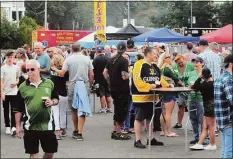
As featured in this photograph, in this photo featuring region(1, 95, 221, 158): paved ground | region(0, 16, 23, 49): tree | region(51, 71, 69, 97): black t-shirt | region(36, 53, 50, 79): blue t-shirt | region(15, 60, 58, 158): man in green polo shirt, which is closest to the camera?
region(15, 60, 58, 158): man in green polo shirt

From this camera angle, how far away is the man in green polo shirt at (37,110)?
24.6ft

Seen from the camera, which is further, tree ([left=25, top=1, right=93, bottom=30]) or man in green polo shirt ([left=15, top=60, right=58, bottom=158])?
tree ([left=25, top=1, right=93, bottom=30])

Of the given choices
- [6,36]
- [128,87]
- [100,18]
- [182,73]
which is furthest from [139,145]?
[100,18]

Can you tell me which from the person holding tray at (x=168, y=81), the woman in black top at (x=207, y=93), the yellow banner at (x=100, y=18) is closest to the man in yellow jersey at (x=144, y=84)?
the woman in black top at (x=207, y=93)

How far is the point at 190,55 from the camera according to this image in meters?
14.2

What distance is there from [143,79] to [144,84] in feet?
0.31

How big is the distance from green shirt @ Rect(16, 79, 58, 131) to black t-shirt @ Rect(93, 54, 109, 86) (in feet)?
28.5

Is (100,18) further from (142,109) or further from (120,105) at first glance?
(142,109)

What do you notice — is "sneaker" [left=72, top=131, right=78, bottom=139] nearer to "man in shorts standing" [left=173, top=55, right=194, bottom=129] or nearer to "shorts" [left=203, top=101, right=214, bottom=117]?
"man in shorts standing" [left=173, top=55, right=194, bottom=129]

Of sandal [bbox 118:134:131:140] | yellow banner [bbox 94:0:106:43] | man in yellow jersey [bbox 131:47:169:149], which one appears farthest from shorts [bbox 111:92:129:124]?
yellow banner [bbox 94:0:106:43]

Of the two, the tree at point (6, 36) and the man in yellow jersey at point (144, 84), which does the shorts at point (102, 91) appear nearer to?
the tree at point (6, 36)

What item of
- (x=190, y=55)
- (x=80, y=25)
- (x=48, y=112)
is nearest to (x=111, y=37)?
(x=190, y=55)

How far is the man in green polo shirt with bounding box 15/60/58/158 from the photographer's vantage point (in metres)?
7.51

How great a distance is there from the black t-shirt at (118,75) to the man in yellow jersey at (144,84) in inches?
37.2
